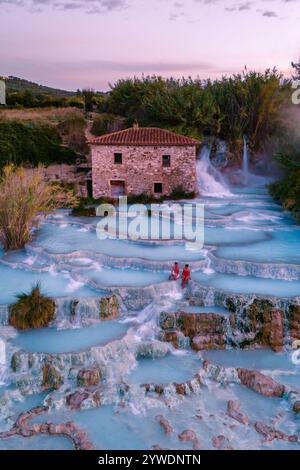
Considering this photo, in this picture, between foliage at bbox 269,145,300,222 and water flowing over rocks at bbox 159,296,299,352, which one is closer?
water flowing over rocks at bbox 159,296,299,352

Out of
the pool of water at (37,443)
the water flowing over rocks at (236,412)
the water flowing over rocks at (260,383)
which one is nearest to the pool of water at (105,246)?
the water flowing over rocks at (260,383)

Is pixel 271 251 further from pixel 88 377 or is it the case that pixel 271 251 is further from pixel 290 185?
pixel 88 377

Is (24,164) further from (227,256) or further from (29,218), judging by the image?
(227,256)

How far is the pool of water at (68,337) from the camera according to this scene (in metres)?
12.2

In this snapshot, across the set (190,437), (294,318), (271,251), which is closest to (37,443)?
(190,437)

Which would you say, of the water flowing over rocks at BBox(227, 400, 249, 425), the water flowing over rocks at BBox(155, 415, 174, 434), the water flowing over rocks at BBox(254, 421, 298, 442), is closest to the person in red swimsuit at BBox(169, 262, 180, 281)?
the water flowing over rocks at BBox(227, 400, 249, 425)

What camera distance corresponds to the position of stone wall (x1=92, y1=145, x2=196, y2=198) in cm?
2645

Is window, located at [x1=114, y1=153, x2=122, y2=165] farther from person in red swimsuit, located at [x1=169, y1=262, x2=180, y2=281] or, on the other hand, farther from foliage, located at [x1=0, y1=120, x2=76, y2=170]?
person in red swimsuit, located at [x1=169, y1=262, x2=180, y2=281]

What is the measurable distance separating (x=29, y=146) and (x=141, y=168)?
817 cm

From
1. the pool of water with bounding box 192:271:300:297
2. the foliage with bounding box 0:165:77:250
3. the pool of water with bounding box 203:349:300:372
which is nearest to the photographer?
the pool of water with bounding box 203:349:300:372

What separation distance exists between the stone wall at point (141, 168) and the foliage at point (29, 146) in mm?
4402

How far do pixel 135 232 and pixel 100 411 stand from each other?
10228 millimetres

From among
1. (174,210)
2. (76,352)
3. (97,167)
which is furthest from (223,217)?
(76,352)

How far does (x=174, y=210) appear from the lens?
24125 mm
